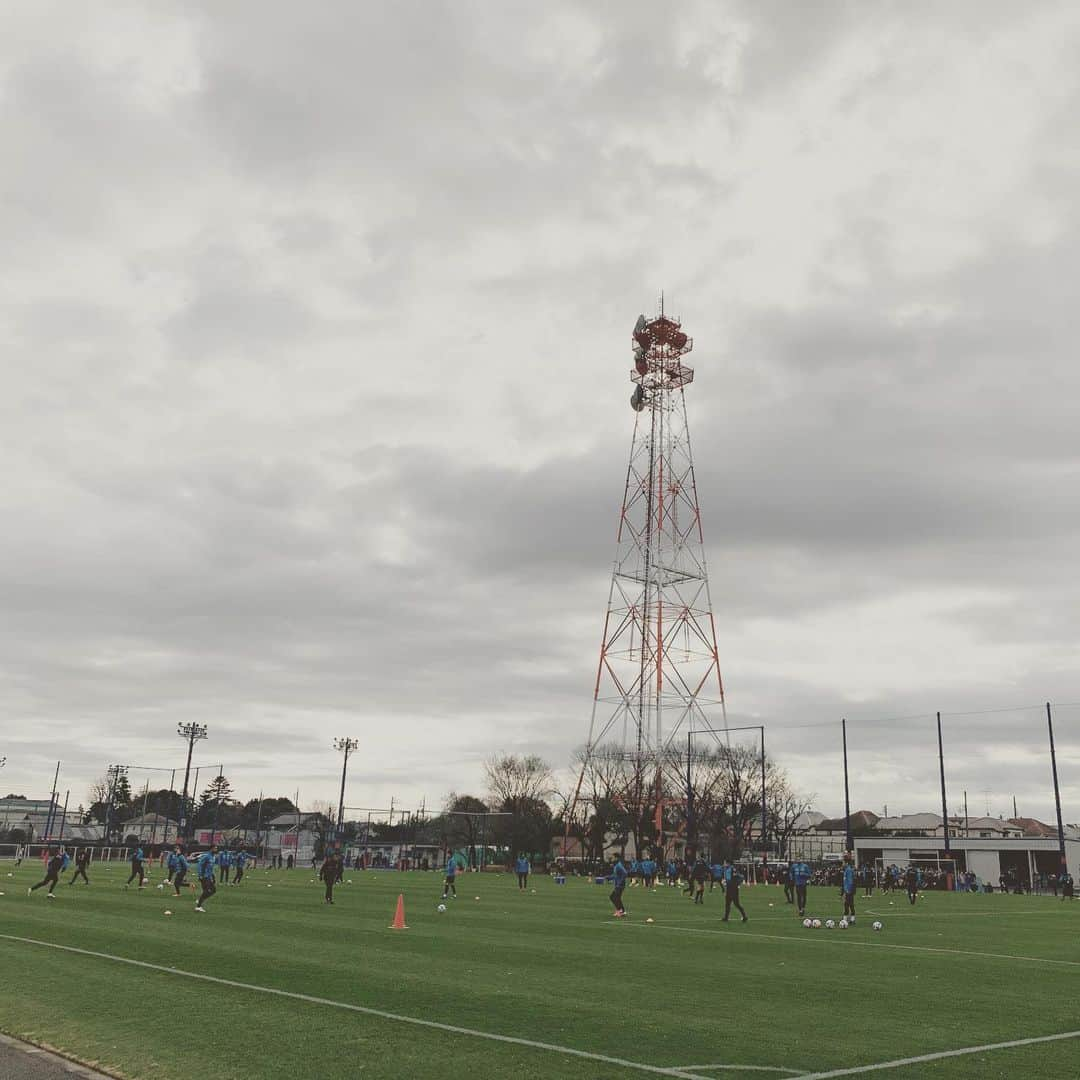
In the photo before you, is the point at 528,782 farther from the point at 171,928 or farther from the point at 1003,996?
the point at 1003,996

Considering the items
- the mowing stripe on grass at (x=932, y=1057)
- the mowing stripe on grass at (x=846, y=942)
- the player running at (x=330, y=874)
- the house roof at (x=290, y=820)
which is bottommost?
the mowing stripe on grass at (x=846, y=942)

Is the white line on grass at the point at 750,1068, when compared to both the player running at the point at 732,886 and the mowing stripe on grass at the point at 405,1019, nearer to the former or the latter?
the mowing stripe on grass at the point at 405,1019

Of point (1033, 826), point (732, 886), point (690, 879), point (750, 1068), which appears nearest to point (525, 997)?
point (750, 1068)

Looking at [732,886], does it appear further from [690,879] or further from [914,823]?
[914,823]

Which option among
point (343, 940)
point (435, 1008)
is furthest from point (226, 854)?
point (435, 1008)

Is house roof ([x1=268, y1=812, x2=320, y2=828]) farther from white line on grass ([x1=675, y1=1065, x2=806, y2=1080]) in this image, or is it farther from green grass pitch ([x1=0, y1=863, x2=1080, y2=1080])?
white line on grass ([x1=675, y1=1065, x2=806, y2=1080])

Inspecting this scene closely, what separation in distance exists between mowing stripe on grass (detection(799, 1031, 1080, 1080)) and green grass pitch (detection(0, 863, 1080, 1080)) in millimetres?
95

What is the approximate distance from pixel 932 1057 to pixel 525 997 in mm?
5439

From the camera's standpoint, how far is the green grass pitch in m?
9.68

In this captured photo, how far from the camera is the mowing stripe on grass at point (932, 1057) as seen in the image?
30.6 feet

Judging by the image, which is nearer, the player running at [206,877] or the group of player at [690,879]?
the player running at [206,877]

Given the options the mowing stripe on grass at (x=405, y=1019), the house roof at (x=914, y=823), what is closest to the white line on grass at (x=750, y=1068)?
the mowing stripe on grass at (x=405, y=1019)

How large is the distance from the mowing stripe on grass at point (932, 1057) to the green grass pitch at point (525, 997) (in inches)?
3.8

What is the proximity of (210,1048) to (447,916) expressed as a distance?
65.7 feet
